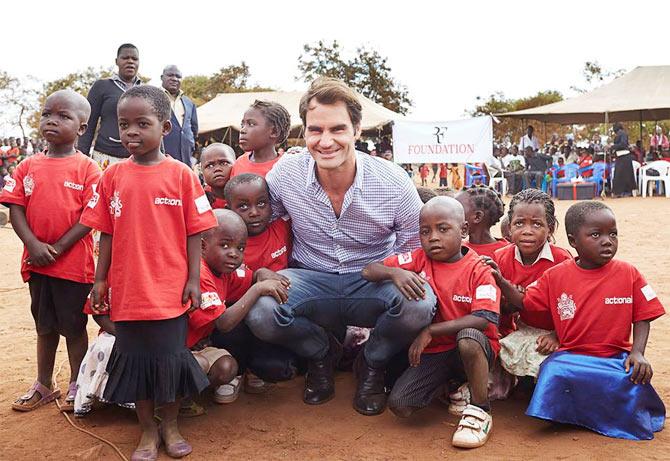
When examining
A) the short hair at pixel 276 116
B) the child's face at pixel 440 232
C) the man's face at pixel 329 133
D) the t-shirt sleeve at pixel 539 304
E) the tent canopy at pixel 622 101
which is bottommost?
the t-shirt sleeve at pixel 539 304

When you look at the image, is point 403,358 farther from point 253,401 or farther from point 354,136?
point 354,136

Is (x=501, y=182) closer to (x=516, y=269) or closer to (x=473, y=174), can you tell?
(x=473, y=174)

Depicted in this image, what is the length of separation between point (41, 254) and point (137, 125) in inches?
37.6

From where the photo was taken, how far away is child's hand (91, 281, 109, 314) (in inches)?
113

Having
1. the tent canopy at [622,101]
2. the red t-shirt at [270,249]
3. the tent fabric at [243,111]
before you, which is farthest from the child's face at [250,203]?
the tent fabric at [243,111]

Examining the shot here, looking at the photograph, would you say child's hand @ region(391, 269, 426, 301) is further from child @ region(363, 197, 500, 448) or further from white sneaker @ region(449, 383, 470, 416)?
white sneaker @ region(449, 383, 470, 416)

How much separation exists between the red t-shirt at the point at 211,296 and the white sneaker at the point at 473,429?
1205mm

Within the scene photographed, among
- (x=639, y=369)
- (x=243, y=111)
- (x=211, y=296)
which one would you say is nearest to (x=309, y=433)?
(x=211, y=296)

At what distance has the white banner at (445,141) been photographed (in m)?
15.0

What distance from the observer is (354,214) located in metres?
3.54

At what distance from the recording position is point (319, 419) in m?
3.36

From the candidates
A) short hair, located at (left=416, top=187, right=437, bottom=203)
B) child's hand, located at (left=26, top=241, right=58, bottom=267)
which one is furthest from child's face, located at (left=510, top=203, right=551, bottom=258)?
child's hand, located at (left=26, top=241, right=58, bottom=267)

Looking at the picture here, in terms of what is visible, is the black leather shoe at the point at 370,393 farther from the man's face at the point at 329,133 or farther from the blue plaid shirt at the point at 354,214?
the man's face at the point at 329,133

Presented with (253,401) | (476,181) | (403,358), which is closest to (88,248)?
(253,401)
